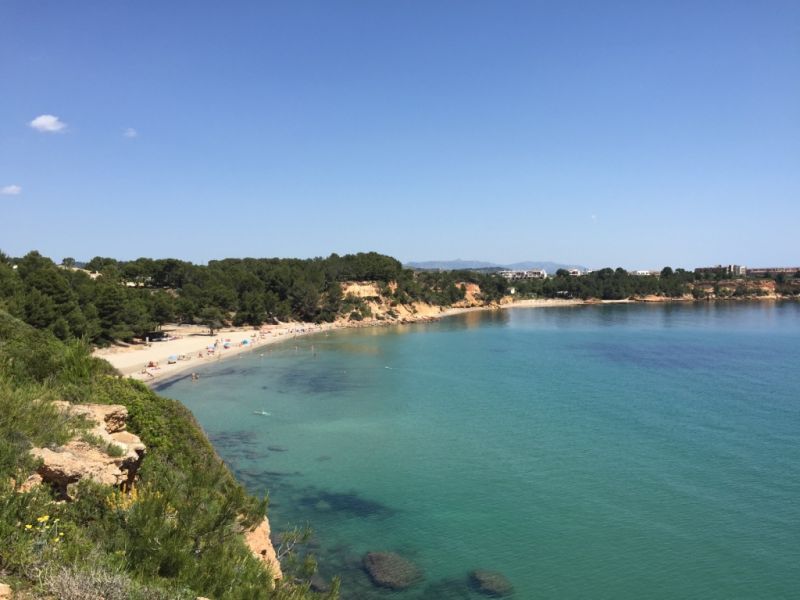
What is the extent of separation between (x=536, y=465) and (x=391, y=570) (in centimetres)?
1166

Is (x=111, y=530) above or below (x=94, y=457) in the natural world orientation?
below

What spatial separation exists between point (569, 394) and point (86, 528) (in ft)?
129

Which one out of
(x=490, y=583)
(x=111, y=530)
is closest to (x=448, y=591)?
(x=490, y=583)

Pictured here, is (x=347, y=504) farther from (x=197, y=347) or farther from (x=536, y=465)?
(x=197, y=347)

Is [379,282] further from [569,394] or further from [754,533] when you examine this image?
[754,533]

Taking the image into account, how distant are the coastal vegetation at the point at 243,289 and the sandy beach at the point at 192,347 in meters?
1.76

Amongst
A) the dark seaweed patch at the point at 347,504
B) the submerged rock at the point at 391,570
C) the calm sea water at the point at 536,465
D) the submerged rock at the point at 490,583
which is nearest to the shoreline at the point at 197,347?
the calm sea water at the point at 536,465

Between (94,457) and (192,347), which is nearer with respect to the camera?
(94,457)

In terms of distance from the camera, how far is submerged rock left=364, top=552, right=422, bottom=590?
16.7 meters

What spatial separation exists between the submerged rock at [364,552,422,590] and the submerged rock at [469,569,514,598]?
1708 millimetres

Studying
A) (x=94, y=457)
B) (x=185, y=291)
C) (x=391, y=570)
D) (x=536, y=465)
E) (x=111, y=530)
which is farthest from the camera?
(x=185, y=291)

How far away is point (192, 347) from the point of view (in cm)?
6284

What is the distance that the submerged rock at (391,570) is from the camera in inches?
657

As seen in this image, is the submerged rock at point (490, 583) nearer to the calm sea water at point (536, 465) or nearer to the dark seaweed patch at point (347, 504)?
the calm sea water at point (536, 465)
